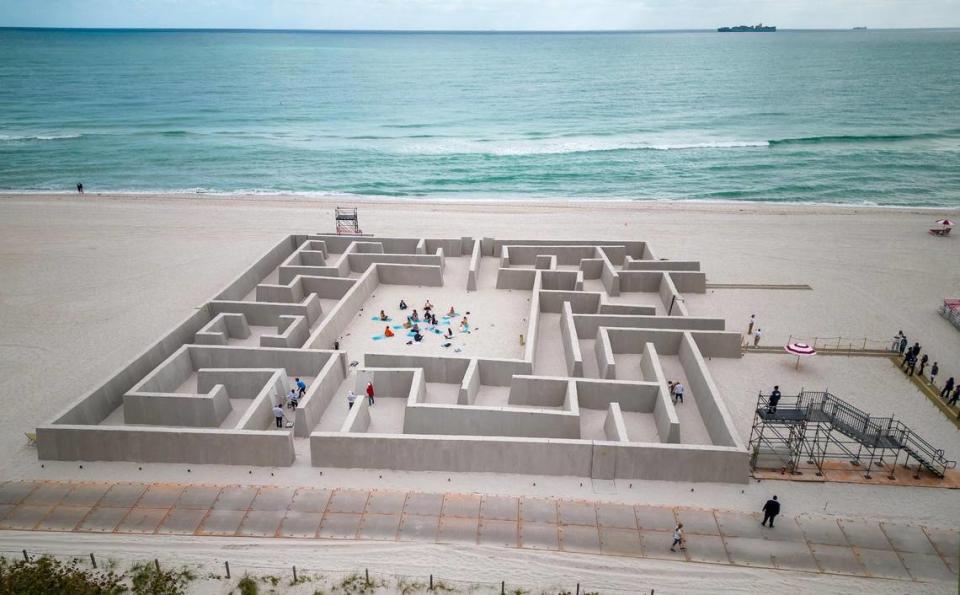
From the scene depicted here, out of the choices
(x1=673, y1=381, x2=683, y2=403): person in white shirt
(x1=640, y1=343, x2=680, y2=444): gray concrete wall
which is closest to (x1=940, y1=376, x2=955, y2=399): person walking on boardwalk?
(x1=673, y1=381, x2=683, y2=403): person in white shirt

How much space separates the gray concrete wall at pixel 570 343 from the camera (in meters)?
21.2

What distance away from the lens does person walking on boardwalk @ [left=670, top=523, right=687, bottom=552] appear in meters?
14.5

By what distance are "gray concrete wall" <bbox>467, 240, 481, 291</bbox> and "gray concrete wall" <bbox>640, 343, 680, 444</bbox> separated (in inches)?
376

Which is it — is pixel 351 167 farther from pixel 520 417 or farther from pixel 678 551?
pixel 678 551

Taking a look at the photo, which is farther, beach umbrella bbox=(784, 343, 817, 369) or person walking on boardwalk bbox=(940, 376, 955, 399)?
beach umbrella bbox=(784, 343, 817, 369)

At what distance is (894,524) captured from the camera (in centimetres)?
1562

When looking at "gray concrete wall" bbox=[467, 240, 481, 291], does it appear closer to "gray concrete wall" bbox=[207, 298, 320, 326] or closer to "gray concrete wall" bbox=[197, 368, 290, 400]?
"gray concrete wall" bbox=[207, 298, 320, 326]

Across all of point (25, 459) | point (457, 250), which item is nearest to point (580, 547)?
point (25, 459)

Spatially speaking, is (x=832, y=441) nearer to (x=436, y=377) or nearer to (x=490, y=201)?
(x=436, y=377)

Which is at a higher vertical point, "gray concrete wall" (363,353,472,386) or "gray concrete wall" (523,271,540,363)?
"gray concrete wall" (523,271,540,363)

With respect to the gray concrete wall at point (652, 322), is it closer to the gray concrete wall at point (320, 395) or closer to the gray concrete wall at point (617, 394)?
the gray concrete wall at point (617, 394)

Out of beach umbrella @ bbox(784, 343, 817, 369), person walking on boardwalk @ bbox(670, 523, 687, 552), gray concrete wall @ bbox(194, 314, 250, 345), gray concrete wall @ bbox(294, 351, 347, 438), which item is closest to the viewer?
person walking on boardwalk @ bbox(670, 523, 687, 552)

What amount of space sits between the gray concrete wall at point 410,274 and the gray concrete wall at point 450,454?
13393mm

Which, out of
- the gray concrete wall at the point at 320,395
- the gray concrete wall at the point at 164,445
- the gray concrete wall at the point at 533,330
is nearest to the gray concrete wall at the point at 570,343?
the gray concrete wall at the point at 533,330
